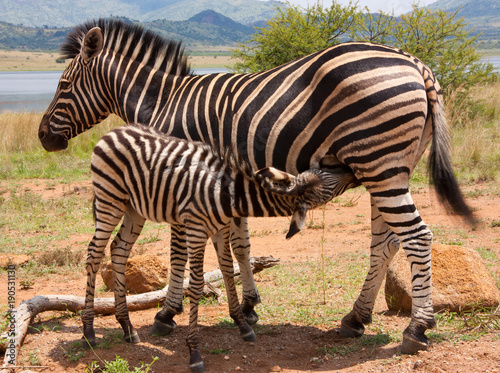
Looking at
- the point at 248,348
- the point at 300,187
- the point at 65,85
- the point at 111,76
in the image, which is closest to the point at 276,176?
the point at 300,187

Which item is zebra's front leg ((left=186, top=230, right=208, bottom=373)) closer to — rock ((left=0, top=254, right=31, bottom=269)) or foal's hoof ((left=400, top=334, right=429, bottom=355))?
foal's hoof ((left=400, top=334, right=429, bottom=355))

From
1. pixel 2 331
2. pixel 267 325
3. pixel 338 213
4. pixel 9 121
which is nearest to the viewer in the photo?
pixel 2 331

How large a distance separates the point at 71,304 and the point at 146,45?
3.09 meters

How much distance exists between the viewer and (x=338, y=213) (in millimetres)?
9914

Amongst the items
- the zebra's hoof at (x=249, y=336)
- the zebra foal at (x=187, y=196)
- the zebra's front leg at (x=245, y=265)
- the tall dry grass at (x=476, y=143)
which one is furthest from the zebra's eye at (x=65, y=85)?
the tall dry grass at (x=476, y=143)

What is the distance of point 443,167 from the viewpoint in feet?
16.1

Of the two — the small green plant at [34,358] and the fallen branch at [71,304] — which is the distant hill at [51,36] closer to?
the fallen branch at [71,304]

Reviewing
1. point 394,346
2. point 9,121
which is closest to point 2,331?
point 394,346

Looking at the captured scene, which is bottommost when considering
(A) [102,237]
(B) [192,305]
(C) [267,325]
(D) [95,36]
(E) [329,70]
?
(C) [267,325]

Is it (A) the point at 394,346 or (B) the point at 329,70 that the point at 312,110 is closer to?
(B) the point at 329,70

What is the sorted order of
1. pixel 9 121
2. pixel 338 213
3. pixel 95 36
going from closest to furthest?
pixel 95 36, pixel 338 213, pixel 9 121

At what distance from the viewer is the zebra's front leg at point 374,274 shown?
17.1 feet

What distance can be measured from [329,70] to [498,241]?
4.39 metres

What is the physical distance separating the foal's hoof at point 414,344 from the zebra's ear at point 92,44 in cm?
461
